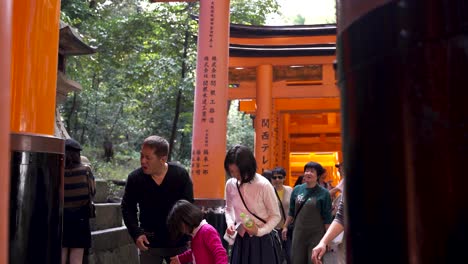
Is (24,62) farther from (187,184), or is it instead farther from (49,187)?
(187,184)

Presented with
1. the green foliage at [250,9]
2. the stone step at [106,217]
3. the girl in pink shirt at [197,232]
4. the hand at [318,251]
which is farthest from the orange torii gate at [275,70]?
the hand at [318,251]

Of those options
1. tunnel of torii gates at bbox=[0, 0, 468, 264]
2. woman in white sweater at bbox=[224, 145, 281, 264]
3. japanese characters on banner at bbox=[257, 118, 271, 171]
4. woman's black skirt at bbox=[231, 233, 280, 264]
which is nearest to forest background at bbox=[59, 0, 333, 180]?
japanese characters on banner at bbox=[257, 118, 271, 171]

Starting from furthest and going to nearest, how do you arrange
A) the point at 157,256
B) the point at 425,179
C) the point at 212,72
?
the point at 212,72 < the point at 157,256 < the point at 425,179

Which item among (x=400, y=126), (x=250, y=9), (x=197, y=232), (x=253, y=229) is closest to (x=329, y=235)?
(x=197, y=232)

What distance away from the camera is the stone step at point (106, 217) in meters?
8.26

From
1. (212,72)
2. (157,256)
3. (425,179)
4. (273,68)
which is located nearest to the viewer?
(425,179)

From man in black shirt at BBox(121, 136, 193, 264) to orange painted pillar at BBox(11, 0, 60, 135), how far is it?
1.32 m

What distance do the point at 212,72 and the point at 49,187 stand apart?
21.8 feet

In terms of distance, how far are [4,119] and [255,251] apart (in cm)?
350

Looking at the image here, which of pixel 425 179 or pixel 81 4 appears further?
pixel 81 4

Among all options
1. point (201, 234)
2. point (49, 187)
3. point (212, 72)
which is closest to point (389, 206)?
point (49, 187)

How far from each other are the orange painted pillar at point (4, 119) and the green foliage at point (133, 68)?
1333 cm

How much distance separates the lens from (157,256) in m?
4.63

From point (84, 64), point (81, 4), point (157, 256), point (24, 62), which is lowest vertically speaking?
point (157, 256)
